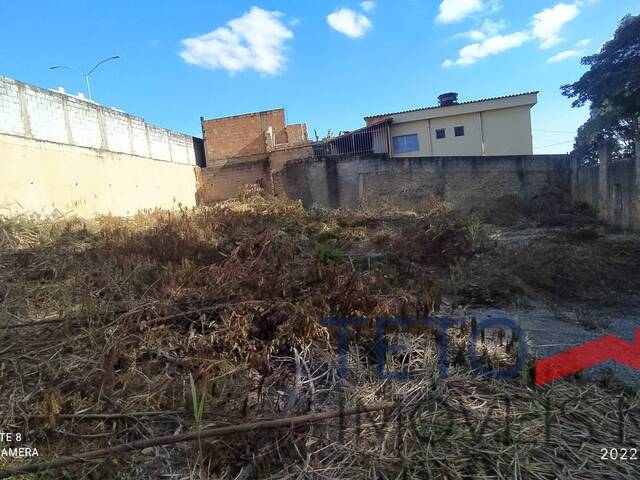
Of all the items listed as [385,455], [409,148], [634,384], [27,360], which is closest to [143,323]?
[27,360]

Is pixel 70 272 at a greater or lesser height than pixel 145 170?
lesser

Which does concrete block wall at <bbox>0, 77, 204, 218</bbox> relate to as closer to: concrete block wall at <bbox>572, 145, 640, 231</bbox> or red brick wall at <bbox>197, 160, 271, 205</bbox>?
red brick wall at <bbox>197, 160, 271, 205</bbox>

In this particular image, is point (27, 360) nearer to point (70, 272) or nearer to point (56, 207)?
point (70, 272)

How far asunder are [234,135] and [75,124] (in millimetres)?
7705

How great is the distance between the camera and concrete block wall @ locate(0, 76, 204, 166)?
307 inches

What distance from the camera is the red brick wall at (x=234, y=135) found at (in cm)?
1656

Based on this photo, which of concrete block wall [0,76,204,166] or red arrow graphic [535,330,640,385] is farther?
concrete block wall [0,76,204,166]

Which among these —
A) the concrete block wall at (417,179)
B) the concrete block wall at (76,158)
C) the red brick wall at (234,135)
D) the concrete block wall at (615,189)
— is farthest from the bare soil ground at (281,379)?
the red brick wall at (234,135)

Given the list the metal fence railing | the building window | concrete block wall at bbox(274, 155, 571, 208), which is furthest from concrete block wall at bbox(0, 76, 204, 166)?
the building window

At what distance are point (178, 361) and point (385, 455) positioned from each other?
1375 millimetres

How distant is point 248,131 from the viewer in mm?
16688

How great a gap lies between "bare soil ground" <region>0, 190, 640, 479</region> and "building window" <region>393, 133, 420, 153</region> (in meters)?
14.9

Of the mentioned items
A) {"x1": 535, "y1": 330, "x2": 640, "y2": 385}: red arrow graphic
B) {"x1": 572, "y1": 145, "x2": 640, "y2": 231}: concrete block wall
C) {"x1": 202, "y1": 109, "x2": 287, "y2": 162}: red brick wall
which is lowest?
{"x1": 535, "y1": 330, "x2": 640, "y2": 385}: red arrow graphic

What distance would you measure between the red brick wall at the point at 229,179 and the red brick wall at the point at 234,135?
1103 millimetres
